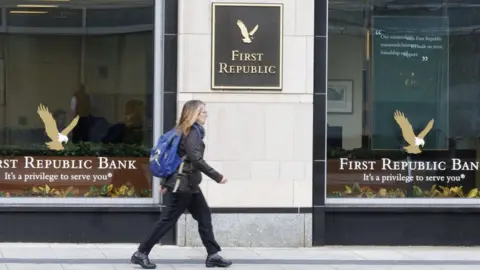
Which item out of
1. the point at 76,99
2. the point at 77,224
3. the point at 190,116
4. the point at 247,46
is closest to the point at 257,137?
the point at 247,46

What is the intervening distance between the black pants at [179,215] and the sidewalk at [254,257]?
0.33 meters

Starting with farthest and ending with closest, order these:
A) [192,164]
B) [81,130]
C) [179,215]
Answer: [81,130] → [179,215] → [192,164]

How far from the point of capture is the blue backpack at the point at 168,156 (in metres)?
8.88

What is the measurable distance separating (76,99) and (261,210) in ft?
8.53

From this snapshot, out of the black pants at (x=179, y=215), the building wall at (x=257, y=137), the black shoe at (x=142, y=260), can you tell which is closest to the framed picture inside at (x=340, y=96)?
the building wall at (x=257, y=137)

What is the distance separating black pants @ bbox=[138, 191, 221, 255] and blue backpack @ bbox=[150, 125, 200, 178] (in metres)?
0.25

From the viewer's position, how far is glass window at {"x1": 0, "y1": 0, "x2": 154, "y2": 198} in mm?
10711

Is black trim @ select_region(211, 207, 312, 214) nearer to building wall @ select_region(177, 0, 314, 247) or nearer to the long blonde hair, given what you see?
building wall @ select_region(177, 0, 314, 247)

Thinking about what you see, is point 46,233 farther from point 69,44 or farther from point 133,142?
point 69,44

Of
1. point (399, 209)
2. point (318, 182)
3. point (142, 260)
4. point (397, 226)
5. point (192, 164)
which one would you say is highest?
point (192, 164)

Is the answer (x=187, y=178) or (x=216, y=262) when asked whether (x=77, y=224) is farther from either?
(x=187, y=178)

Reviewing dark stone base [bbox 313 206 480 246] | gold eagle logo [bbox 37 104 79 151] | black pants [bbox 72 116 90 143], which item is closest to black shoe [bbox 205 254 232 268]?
dark stone base [bbox 313 206 480 246]

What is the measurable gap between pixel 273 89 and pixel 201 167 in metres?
2.14

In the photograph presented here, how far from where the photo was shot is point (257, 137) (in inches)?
415
